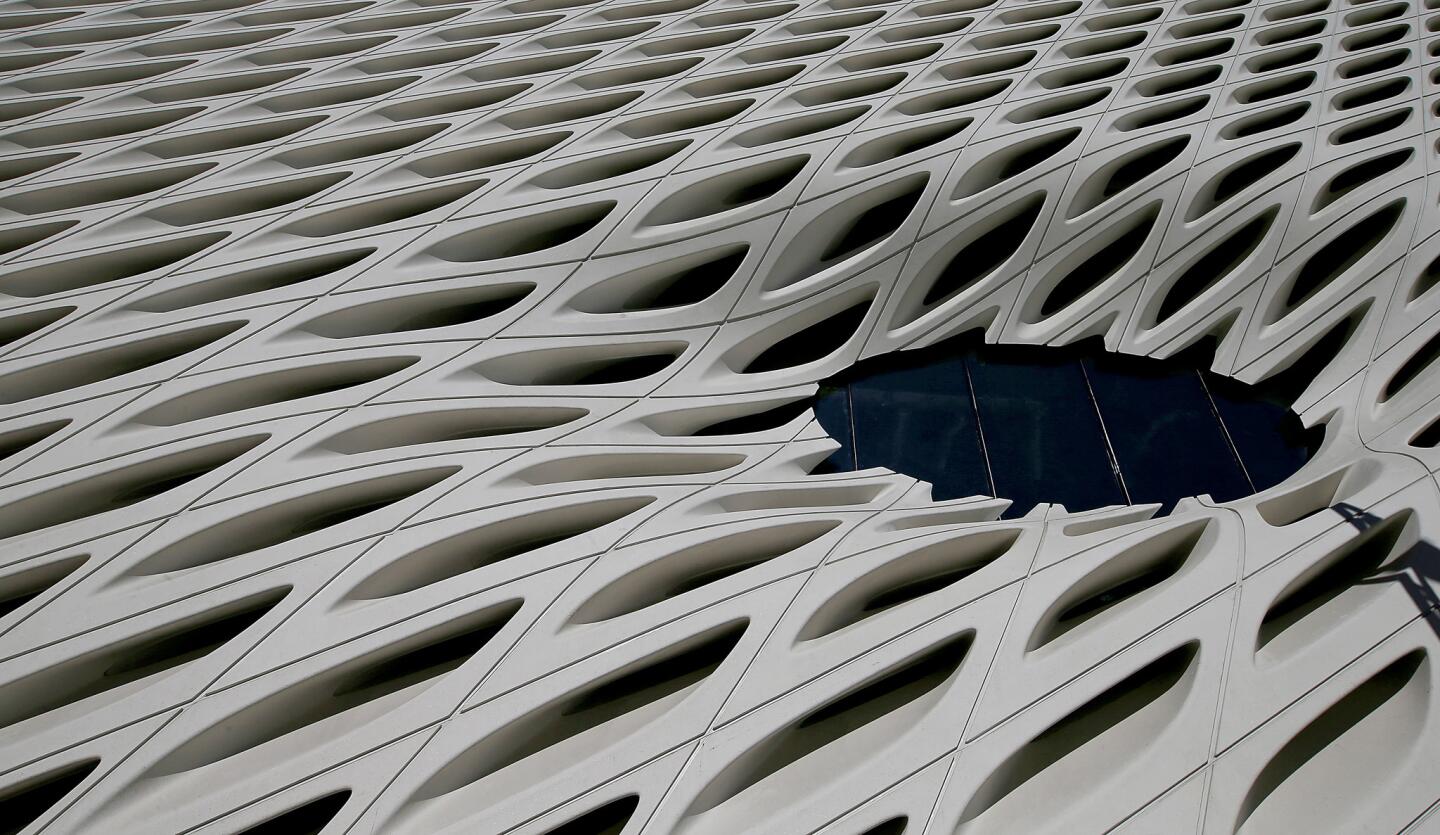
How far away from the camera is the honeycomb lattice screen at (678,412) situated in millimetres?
7867

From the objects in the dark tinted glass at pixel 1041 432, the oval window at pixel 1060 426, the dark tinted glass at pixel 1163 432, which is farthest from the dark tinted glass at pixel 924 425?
the dark tinted glass at pixel 1163 432

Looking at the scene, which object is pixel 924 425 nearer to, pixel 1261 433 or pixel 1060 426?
pixel 1060 426

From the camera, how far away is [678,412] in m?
12.9

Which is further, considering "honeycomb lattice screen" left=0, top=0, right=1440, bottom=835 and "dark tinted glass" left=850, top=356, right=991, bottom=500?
"dark tinted glass" left=850, top=356, right=991, bottom=500

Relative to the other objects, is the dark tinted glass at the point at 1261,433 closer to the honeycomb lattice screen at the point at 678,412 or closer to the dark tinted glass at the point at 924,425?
the honeycomb lattice screen at the point at 678,412

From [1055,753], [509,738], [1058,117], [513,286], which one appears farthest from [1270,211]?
[509,738]

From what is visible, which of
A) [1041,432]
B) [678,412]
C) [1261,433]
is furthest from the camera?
[1041,432]

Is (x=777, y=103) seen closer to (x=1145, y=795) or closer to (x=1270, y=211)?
(x=1270, y=211)

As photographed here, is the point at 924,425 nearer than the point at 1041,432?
No

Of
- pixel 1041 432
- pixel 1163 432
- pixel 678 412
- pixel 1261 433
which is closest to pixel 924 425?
pixel 1041 432

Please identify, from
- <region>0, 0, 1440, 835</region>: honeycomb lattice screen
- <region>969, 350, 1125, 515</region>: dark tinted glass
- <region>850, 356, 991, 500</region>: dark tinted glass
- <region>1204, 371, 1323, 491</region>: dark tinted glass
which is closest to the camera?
<region>0, 0, 1440, 835</region>: honeycomb lattice screen

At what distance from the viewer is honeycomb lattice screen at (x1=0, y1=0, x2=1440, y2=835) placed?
25.8 ft

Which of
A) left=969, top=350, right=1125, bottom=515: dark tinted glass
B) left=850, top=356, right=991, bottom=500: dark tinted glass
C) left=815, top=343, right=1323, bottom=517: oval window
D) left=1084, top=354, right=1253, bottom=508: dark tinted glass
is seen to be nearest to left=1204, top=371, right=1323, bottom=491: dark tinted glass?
left=815, top=343, right=1323, bottom=517: oval window

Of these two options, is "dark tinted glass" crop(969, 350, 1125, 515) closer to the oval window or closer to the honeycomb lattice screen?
the oval window
